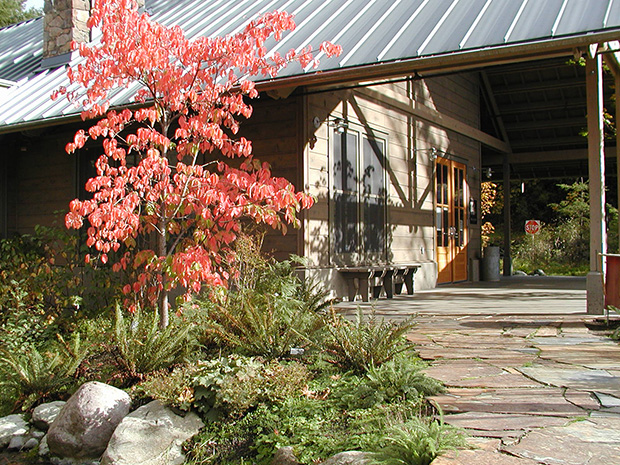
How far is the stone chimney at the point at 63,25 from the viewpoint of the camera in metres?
10.8

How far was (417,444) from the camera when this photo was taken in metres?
3.22

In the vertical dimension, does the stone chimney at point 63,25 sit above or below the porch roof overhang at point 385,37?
above

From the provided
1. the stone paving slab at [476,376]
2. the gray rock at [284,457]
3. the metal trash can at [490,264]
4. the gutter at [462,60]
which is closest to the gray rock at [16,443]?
the gray rock at [284,457]

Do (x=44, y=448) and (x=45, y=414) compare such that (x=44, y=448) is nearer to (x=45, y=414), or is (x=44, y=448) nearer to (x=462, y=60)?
(x=45, y=414)

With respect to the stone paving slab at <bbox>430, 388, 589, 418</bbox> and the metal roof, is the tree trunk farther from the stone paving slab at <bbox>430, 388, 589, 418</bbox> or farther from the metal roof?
the stone paving slab at <bbox>430, 388, 589, 418</bbox>

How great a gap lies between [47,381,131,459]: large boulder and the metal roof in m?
4.02

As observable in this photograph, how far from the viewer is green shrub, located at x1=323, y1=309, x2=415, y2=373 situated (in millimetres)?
4915

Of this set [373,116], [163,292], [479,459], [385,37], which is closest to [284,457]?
[479,459]

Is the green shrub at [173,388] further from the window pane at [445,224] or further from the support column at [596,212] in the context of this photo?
the window pane at [445,224]

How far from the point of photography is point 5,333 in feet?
23.3

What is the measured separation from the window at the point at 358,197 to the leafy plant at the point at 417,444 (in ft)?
20.1

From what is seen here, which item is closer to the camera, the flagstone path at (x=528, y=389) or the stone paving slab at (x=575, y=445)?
the stone paving slab at (x=575, y=445)

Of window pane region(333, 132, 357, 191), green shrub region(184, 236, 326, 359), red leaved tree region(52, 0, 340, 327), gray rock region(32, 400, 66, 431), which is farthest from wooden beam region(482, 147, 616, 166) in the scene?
gray rock region(32, 400, 66, 431)

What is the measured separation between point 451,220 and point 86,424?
33.2 ft
